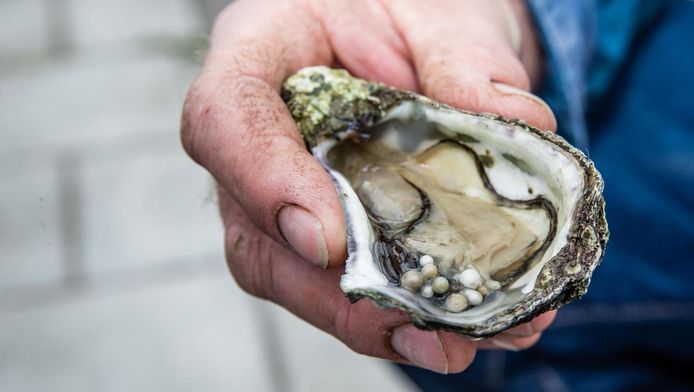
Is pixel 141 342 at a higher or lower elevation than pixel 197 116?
lower

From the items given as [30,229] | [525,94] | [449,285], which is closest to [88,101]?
[30,229]

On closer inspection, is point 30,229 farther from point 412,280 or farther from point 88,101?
point 412,280

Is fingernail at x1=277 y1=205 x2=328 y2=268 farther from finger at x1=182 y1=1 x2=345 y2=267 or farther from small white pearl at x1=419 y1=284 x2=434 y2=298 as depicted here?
small white pearl at x1=419 y1=284 x2=434 y2=298

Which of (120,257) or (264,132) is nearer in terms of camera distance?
(264,132)

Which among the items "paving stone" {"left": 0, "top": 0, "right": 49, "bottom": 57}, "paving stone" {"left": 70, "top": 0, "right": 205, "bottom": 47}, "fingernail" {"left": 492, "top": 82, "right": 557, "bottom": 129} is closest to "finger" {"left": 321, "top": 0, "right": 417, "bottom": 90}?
"fingernail" {"left": 492, "top": 82, "right": 557, "bottom": 129}

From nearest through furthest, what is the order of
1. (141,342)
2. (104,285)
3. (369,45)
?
(369,45)
(141,342)
(104,285)

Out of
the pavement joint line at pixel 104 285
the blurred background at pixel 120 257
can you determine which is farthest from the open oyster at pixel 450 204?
the pavement joint line at pixel 104 285

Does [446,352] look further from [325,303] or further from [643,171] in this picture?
[643,171]
